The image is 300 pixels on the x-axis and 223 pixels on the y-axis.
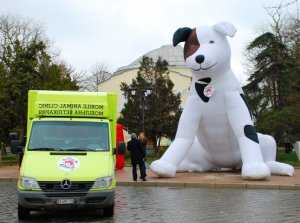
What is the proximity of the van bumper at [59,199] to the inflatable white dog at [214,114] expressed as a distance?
989 centimetres

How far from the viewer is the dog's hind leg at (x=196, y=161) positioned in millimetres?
23219

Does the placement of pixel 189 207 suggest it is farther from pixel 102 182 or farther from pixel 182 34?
pixel 182 34

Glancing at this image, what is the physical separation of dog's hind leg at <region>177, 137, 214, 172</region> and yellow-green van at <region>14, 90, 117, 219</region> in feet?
32.2

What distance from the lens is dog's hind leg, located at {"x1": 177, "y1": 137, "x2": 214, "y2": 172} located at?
76.2ft

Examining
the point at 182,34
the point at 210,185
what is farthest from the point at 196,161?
the point at 182,34

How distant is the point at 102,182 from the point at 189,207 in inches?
131

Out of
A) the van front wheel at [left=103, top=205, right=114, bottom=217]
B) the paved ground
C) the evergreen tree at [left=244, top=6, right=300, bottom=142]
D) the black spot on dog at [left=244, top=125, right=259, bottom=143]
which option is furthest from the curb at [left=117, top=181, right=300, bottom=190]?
the evergreen tree at [left=244, top=6, right=300, bottom=142]

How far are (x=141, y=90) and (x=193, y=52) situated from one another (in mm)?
31574

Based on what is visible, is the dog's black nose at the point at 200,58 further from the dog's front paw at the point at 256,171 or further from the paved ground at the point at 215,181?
the paved ground at the point at 215,181

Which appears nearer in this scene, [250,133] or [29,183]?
[29,183]

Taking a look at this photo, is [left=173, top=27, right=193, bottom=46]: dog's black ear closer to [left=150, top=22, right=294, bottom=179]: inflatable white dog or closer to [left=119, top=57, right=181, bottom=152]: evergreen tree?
[left=150, top=22, right=294, bottom=179]: inflatable white dog

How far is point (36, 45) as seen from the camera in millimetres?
39406

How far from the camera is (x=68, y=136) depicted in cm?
1248

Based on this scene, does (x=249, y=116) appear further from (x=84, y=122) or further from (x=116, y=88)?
(x=116, y=88)
